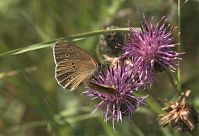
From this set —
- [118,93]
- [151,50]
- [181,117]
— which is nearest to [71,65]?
[118,93]

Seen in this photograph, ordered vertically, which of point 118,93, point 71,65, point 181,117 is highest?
point 71,65

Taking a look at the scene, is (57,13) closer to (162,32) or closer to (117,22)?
(117,22)

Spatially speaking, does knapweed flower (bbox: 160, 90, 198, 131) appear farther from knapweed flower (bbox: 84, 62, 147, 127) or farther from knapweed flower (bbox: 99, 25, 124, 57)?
knapweed flower (bbox: 99, 25, 124, 57)

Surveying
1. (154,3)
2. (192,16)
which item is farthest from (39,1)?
(192,16)

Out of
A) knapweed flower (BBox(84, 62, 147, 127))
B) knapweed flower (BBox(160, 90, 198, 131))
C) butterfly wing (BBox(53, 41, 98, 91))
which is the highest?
butterfly wing (BBox(53, 41, 98, 91))

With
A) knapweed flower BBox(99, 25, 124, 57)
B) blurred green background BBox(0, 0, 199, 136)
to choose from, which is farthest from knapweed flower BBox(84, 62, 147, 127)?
blurred green background BBox(0, 0, 199, 136)

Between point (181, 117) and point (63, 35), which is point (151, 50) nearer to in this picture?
point (181, 117)

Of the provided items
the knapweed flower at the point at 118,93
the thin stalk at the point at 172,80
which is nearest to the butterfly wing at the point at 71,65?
the knapweed flower at the point at 118,93
